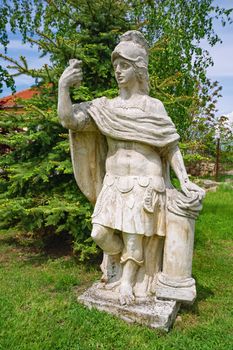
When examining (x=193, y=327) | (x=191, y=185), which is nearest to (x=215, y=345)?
(x=193, y=327)

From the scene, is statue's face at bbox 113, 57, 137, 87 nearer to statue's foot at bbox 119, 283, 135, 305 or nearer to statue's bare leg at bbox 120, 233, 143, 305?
statue's bare leg at bbox 120, 233, 143, 305

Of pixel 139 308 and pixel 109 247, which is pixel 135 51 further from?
pixel 139 308

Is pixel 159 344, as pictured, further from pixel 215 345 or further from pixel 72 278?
pixel 72 278

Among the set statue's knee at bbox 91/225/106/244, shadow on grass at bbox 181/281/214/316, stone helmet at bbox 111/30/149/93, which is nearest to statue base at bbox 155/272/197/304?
shadow on grass at bbox 181/281/214/316

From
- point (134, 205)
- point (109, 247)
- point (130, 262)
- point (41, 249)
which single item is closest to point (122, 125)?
point (134, 205)

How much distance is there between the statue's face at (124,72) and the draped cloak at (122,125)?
0.62ft

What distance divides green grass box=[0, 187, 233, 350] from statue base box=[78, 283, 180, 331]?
6 centimetres

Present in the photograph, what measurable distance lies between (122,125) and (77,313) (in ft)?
5.62

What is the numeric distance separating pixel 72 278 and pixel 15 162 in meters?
2.14

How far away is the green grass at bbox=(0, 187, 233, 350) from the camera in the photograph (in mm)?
3125

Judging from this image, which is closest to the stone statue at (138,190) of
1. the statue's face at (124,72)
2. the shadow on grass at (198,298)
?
the statue's face at (124,72)

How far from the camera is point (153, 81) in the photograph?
5602 mm

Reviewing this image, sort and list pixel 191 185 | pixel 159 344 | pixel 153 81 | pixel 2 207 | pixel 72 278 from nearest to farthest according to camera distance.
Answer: pixel 159 344 → pixel 191 185 → pixel 72 278 → pixel 2 207 → pixel 153 81

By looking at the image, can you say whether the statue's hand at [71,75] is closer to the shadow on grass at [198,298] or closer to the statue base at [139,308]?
the statue base at [139,308]
